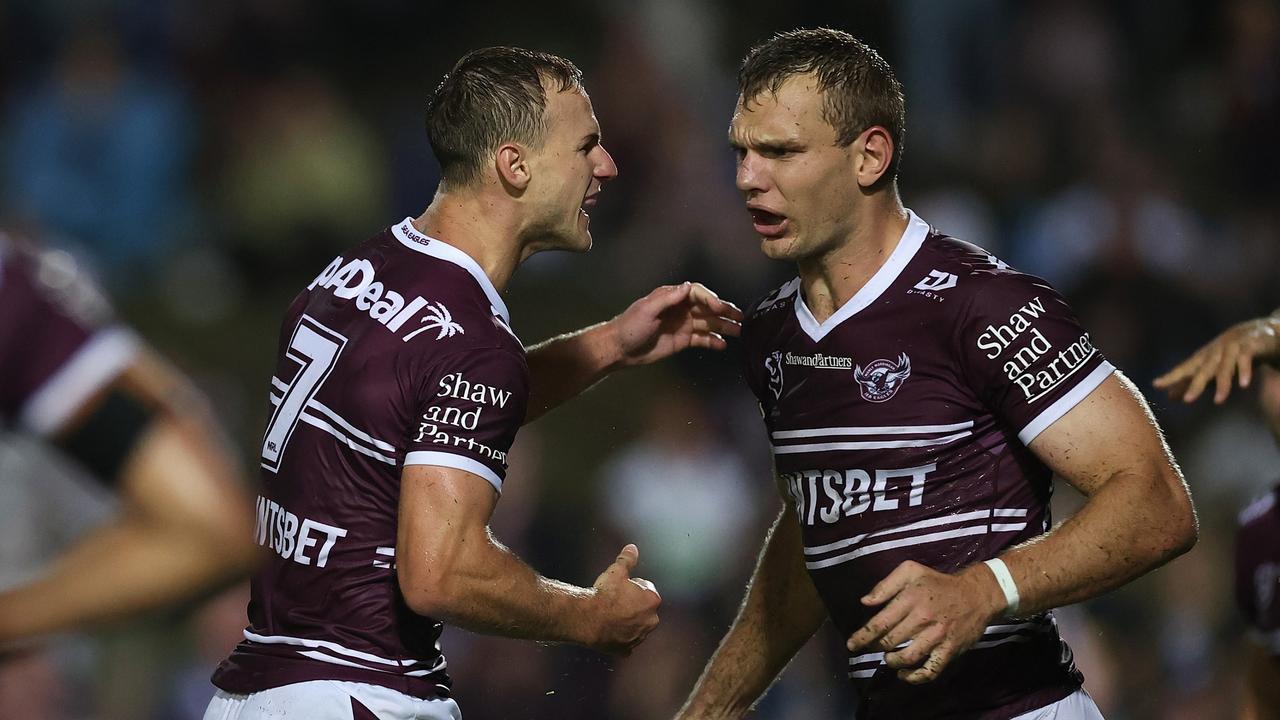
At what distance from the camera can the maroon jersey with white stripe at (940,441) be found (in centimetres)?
395

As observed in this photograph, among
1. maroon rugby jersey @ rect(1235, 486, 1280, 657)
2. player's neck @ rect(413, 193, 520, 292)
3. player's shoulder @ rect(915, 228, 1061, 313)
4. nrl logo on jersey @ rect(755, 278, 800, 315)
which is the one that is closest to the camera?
player's shoulder @ rect(915, 228, 1061, 313)

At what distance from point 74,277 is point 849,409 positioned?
2146 millimetres

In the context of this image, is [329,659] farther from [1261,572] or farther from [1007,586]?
[1261,572]

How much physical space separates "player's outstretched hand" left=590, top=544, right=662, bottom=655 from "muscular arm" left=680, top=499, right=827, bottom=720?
2.02ft

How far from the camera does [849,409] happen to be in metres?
4.16

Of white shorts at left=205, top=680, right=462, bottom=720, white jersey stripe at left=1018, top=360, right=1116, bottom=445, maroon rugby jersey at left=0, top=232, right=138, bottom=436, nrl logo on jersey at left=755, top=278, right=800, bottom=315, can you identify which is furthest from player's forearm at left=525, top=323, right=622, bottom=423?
maroon rugby jersey at left=0, top=232, right=138, bottom=436

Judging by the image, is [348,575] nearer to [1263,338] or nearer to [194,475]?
[194,475]

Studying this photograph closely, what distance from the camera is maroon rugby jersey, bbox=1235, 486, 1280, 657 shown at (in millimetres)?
5379

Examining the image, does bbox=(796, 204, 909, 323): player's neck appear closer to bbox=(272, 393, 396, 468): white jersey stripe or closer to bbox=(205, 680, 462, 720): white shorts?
bbox=(272, 393, 396, 468): white jersey stripe

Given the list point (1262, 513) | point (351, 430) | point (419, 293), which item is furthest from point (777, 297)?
point (1262, 513)

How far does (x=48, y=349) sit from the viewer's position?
2531mm

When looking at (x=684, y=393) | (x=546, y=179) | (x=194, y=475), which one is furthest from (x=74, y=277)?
(x=684, y=393)

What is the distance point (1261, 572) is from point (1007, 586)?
7.28 ft

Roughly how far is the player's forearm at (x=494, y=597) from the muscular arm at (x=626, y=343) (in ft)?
3.41
